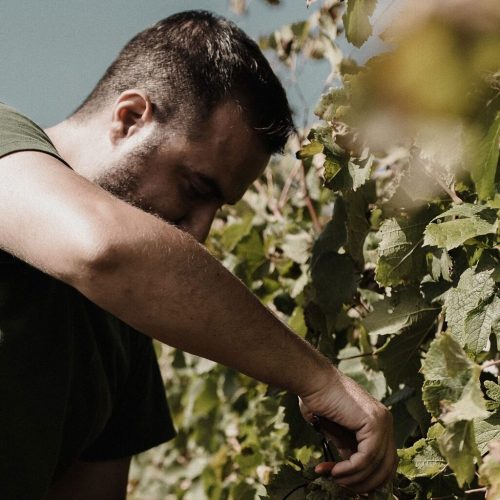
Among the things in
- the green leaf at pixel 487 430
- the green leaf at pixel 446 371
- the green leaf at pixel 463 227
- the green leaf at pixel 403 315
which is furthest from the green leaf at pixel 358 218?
the green leaf at pixel 446 371

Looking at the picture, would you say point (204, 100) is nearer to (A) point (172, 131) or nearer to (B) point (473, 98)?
(A) point (172, 131)

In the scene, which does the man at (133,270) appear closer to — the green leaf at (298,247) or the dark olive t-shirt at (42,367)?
the dark olive t-shirt at (42,367)

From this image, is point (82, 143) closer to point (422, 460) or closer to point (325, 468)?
point (325, 468)

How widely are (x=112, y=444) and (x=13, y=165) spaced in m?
1.50

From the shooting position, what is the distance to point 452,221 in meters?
1.50

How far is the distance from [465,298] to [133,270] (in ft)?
2.20

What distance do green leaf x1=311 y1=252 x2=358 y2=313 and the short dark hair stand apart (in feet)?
1.55

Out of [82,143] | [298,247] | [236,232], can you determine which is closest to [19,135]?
[82,143]

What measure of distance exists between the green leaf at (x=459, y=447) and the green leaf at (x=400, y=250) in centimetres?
66

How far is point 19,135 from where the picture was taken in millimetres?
1661

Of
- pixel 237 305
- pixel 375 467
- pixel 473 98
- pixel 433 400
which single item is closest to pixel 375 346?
pixel 375 467

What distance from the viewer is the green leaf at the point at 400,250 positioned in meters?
1.73

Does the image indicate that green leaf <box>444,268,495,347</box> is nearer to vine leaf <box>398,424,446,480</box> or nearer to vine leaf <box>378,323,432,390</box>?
vine leaf <box>398,424,446,480</box>

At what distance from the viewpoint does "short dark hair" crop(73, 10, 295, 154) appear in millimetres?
2367
